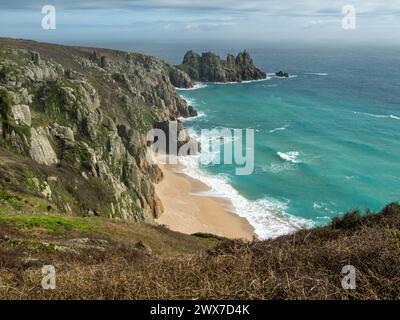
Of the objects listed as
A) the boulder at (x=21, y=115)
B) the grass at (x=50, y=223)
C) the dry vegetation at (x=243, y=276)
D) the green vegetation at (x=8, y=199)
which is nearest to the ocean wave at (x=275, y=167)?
the boulder at (x=21, y=115)

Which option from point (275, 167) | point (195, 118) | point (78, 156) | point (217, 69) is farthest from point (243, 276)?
point (217, 69)

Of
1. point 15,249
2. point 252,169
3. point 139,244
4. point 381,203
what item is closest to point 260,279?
point 15,249

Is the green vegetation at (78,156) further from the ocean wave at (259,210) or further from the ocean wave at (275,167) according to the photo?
the ocean wave at (275,167)

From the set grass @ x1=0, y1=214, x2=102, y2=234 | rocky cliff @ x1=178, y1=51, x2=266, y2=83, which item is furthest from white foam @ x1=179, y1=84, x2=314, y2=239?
rocky cliff @ x1=178, y1=51, x2=266, y2=83

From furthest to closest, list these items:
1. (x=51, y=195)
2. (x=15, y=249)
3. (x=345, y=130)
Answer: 1. (x=345, y=130)
2. (x=51, y=195)
3. (x=15, y=249)

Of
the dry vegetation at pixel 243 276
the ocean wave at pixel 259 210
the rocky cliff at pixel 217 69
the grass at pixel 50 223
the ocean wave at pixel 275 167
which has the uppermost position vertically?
the rocky cliff at pixel 217 69

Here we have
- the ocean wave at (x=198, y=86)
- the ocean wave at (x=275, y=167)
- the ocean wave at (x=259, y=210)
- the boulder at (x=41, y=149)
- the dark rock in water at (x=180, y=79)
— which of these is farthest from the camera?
the dark rock in water at (x=180, y=79)
